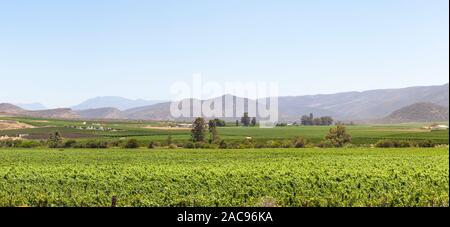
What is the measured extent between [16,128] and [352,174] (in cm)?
7436

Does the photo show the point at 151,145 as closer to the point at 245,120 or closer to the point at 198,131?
the point at 198,131

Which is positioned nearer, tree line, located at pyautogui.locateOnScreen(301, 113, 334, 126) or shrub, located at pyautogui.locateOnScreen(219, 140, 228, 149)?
shrub, located at pyautogui.locateOnScreen(219, 140, 228, 149)

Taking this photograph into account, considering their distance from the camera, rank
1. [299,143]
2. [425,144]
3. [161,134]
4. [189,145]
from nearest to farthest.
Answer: [189,145] → [299,143] → [425,144] → [161,134]

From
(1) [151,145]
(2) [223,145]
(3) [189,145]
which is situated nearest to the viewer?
(1) [151,145]

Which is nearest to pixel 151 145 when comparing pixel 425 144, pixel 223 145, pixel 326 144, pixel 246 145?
pixel 223 145

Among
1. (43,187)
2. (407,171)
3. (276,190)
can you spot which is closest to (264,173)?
(276,190)

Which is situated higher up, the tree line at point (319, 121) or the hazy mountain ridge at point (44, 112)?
the hazy mountain ridge at point (44, 112)

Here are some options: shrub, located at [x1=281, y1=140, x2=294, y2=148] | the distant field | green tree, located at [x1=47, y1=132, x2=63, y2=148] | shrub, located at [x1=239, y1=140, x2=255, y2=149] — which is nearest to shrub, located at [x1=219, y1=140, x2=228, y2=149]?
shrub, located at [x1=239, y1=140, x2=255, y2=149]

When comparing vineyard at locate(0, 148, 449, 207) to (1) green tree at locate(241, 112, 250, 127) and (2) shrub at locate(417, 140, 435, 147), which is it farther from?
(1) green tree at locate(241, 112, 250, 127)

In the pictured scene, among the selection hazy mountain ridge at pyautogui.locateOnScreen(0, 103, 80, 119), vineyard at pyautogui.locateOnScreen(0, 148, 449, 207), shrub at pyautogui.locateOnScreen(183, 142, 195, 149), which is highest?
hazy mountain ridge at pyautogui.locateOnScreen(0, 103, 80, 119)

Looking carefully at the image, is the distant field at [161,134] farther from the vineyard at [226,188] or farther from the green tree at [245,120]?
the vineyard at [226,188]

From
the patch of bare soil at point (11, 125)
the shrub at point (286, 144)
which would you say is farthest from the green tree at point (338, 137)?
the patch of bare soil at point (11, 125)
